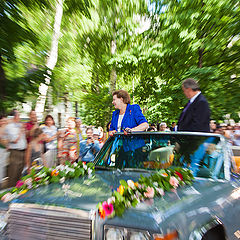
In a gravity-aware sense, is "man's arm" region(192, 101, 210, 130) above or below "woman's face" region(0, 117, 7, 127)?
below

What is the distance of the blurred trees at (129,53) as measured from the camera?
10.2 feet

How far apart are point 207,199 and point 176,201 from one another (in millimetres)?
313

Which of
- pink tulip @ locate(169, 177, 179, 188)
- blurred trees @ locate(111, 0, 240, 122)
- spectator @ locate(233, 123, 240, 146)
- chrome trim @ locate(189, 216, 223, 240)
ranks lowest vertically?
chrome trim @ locate(189, 216, 223, 240)

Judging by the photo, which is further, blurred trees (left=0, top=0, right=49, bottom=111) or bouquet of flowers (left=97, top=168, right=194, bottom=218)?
blurred trees (left=0, top=0, right=49, bottom=111)

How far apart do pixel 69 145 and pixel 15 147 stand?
1531 millimetres

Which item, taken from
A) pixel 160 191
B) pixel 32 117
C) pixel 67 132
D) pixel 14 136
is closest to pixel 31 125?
pixel 32 117

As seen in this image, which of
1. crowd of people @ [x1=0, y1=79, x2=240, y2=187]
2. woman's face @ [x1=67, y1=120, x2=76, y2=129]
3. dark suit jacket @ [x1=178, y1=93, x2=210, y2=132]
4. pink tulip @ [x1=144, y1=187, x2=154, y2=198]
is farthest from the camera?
woman's face @ [x1=67, y1=120, x2=76, y2=129]

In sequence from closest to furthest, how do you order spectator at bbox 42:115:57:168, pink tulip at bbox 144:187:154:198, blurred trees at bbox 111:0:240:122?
1. pink tulip at bbox 144:187:154:198
2. blurred trees at bbox 111:0:240:122
3. spectator at bbox 42:115:57:168

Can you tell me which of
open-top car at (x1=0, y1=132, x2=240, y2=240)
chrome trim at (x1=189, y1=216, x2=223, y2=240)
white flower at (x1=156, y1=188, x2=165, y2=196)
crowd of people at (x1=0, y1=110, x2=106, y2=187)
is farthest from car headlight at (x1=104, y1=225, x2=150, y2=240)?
crowd of people at (x1=0, y1=110, x2=106, y2=187)

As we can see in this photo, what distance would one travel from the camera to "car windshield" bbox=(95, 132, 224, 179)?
96.1 inches

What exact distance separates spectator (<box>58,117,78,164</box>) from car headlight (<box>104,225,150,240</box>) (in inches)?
201

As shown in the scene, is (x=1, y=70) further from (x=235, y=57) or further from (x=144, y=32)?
(x=144, y=32)

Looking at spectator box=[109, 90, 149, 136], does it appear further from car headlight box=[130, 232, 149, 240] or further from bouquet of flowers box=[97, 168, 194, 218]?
car headlight box=[130, 232, 149, 240]

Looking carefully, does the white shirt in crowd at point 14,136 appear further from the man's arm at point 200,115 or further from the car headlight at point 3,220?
the man's arm at point 200,115
